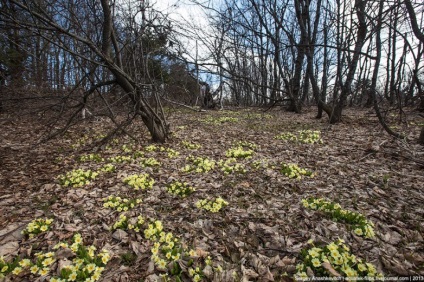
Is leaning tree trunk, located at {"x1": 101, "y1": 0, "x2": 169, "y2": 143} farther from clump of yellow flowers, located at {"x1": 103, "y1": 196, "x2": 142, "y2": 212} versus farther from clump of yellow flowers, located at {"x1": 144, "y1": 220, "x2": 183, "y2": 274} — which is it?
clump of yellow flowers, located at {"x1": 144, "y1": 220, "x2": 183, "y2": 274}

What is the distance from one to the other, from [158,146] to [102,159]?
1.72 m

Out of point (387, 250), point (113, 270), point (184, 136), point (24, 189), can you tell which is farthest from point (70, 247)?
point (184, 136)

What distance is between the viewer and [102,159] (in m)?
6.21

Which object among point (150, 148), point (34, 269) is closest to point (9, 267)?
point (34, 269)

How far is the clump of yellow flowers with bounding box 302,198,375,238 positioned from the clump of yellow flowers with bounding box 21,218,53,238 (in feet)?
13.1

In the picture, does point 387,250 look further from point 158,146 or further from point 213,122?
point 213,122

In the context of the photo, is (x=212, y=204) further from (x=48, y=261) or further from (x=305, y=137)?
(x=305, y=137)

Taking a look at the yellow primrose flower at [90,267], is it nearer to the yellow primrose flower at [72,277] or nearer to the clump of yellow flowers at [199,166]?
the yellow primrose flower at [72,277]

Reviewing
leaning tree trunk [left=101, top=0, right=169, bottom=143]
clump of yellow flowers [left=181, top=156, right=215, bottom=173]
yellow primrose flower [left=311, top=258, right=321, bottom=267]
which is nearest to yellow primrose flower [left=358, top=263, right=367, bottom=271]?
yellow primrose flower [left=311, top=258, right=321, bottom=267]

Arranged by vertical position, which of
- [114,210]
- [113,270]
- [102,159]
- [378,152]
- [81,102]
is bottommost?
[113,270]

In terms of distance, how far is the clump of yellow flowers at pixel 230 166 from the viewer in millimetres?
5184

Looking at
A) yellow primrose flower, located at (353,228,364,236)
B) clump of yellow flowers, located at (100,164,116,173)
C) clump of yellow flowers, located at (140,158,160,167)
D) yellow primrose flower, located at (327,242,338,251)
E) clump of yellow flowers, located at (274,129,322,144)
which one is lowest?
yellow primrose flower, located at (327,242,338,251)

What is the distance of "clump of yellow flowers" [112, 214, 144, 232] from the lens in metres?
3.33

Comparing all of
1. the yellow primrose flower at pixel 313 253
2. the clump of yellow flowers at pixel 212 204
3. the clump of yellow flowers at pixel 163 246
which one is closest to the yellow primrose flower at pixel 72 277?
the clump of yellow flowers at pixel 163 246
